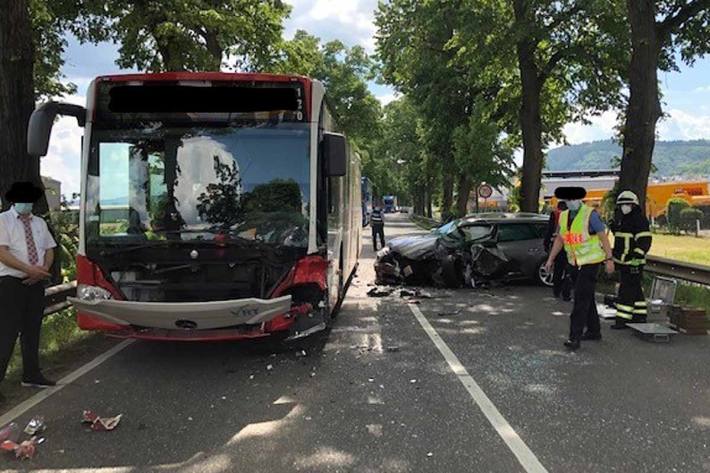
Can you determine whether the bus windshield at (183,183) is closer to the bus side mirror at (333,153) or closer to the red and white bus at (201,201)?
the red and white bus at (201,201)

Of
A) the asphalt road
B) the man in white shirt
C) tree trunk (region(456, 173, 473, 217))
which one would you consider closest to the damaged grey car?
the asphalt road

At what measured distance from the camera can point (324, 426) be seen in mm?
4957

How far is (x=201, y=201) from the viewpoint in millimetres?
6414

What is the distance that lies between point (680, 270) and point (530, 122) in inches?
404

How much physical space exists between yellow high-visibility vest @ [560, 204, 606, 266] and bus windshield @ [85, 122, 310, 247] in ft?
11.1

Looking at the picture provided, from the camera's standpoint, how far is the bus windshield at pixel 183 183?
6391 millimetres

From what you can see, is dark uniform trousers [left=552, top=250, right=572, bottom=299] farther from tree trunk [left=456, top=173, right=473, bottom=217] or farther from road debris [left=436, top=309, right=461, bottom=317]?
tree trunk [left=456, top=173, right=473, bottom=217]

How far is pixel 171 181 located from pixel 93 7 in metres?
11.0

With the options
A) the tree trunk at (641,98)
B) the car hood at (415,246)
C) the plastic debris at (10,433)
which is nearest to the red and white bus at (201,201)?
the plastic debris at (10,433)

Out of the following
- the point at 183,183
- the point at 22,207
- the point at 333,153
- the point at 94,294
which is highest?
the point at 333,153

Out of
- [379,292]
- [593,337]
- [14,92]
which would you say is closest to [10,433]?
[14,92]

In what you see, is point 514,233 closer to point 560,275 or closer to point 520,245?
point 520,245

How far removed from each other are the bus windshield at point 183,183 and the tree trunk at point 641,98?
9.36m

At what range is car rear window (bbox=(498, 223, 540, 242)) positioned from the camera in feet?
43.4
